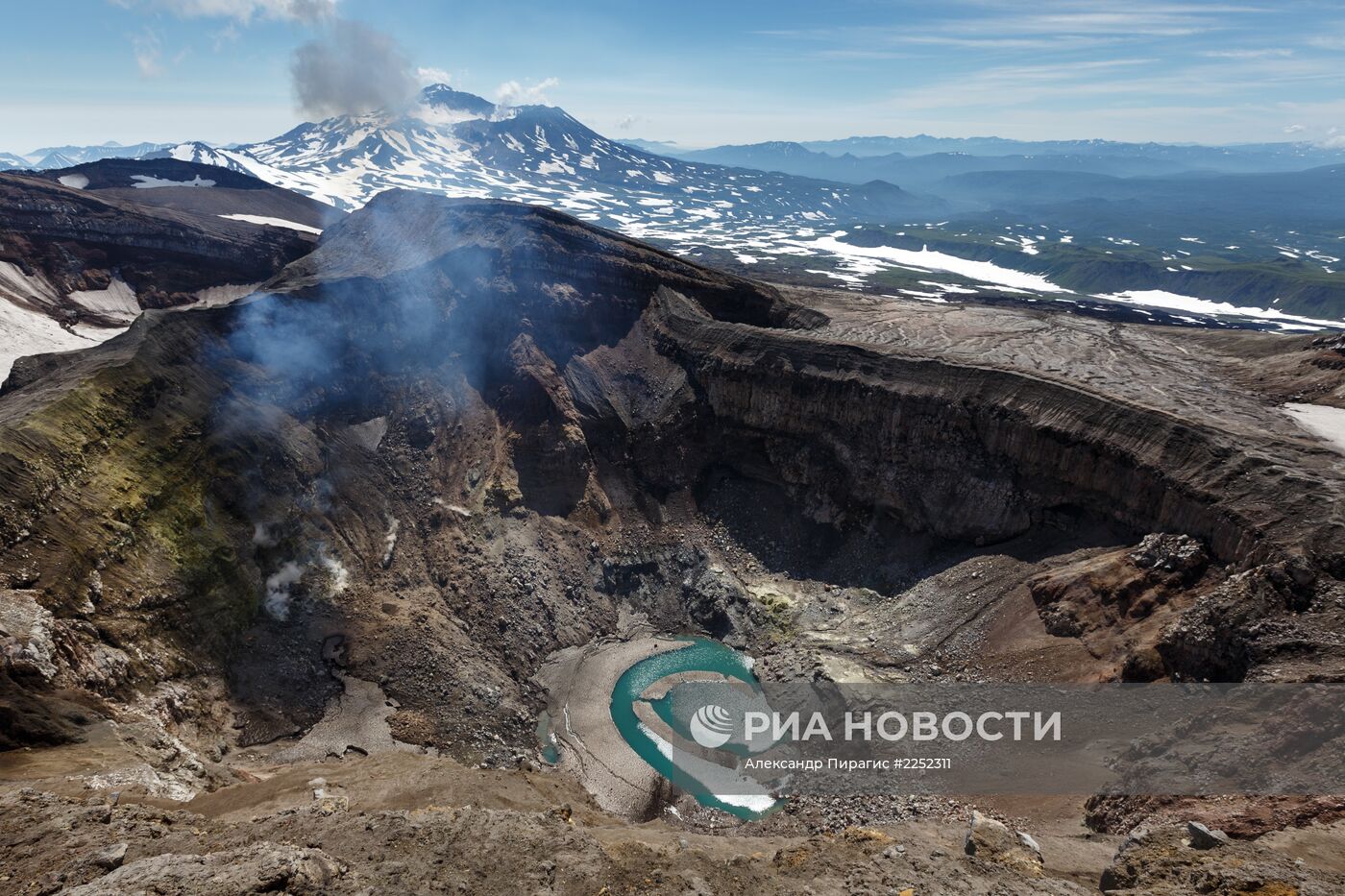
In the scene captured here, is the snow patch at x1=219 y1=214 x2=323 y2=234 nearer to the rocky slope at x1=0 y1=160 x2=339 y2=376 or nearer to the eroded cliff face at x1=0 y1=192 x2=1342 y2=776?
the rocky slope at x1=0 y1=160 x2=339 y2=376

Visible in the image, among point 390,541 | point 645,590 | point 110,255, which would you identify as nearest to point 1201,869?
point 645,590

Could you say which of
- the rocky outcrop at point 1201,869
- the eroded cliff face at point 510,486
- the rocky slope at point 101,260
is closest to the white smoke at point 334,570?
the eroded cliff face at point 510,486

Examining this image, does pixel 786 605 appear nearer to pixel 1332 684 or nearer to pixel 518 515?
pixel 518 515

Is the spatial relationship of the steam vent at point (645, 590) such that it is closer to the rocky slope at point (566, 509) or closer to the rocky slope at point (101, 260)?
the rocky slope at point (566, 509)

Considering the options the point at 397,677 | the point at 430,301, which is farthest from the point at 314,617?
the point at 430,301

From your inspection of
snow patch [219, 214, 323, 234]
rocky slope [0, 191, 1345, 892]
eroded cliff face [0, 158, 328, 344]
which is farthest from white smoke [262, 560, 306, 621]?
snow patch [219, 214, 323, 234]

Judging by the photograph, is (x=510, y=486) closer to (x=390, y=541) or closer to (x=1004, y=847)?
(x=390, y=541)
